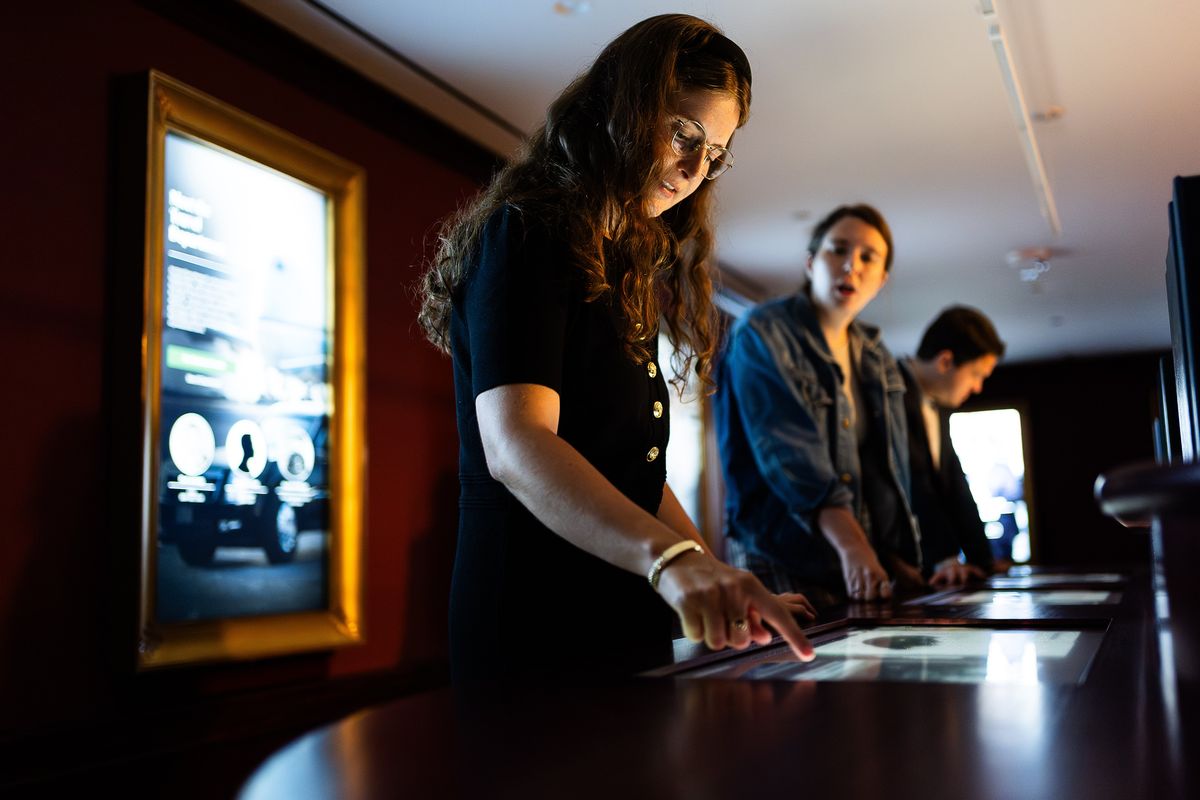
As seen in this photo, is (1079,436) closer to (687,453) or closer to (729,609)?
(687,453)

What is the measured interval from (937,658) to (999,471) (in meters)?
12.2

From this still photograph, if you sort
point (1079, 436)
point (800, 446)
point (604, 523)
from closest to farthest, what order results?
point (604, 523)
point (800, 446)
point (1079, 436)

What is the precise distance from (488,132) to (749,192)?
1.65 meters

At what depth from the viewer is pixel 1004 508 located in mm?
12344

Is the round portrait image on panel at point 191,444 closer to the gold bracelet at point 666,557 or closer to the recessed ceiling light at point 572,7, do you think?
the recessed ceiling light at point 572,7

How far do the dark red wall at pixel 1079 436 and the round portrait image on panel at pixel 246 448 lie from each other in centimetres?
1031

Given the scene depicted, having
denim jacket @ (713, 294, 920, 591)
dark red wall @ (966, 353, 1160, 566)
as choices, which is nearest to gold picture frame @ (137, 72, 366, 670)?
denim jacket @ (713, 294, 920, 591)

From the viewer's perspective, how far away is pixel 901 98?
15.5 ft

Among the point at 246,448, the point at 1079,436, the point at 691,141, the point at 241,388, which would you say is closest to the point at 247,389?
the point at 241,388

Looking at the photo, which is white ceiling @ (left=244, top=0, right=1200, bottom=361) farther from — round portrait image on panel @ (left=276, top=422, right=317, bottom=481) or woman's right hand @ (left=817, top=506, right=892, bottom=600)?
woman's right hand @ (left=817, top=506, right=892, bottom=600)

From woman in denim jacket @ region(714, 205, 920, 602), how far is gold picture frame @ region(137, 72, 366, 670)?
5.45 feet

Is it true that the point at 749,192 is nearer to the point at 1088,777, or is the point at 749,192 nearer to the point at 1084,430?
the point at 1088,777

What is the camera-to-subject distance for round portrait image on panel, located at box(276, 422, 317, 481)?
144 inches

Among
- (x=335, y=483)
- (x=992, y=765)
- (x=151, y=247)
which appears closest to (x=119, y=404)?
(x=151, y=247)
